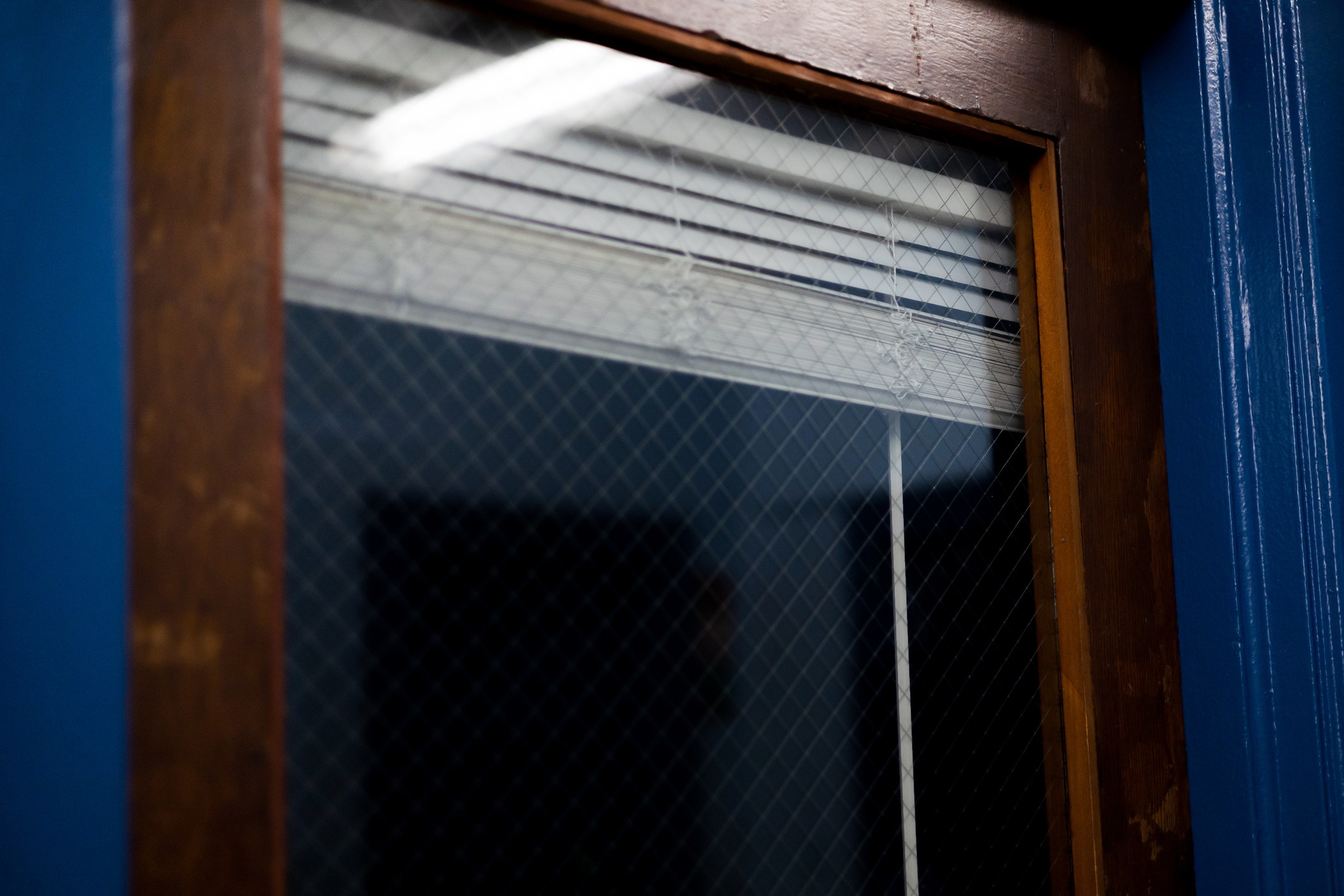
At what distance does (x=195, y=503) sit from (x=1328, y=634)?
1.13 metres

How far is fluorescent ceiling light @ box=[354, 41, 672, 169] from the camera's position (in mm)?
881

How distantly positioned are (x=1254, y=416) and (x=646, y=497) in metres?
0.70

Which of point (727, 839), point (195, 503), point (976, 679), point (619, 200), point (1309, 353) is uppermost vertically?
point (619, 200)

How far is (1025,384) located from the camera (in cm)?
118

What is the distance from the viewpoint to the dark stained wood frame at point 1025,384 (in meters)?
0.72

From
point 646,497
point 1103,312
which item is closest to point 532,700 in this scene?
point 646,497

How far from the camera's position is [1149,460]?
1195 millimetres

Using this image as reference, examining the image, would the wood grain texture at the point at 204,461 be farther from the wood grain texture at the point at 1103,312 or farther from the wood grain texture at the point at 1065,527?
the wood grain texture at the point at 1065,527

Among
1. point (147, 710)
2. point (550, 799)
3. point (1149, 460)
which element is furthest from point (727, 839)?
point (1149, 460)

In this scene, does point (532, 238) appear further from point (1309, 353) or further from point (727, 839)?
point (1309, 353)

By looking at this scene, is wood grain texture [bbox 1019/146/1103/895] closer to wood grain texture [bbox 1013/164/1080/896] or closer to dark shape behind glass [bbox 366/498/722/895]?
wood grain texture [bbox 1013/164/1080/896]

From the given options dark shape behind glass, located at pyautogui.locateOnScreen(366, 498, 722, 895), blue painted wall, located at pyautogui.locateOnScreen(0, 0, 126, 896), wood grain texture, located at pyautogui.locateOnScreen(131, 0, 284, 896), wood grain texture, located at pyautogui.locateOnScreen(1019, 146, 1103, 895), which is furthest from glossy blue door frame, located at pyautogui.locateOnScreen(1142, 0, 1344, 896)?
blue painted wall, located at pyautogui.locateOnScreen(0, 0, 126, 896)

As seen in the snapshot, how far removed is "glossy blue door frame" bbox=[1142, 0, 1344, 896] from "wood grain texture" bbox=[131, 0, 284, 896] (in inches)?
37.9

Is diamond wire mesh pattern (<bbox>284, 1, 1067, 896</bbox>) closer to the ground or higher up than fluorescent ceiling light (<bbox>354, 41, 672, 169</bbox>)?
closer to the ground
